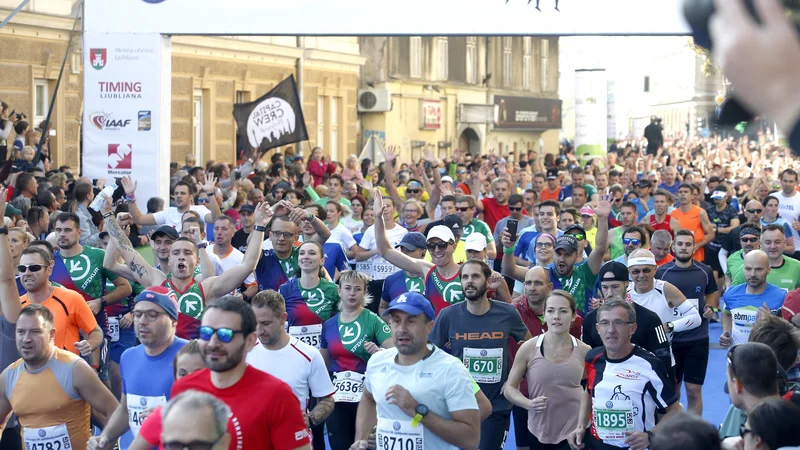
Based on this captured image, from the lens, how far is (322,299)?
8.40 meters

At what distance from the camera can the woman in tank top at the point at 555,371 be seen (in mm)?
7254

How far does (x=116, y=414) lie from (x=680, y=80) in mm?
49451

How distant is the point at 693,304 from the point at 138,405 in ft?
17.4

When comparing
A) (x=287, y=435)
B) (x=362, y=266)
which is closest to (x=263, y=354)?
(x=287, y=435)

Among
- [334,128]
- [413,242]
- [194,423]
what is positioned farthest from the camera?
[334,128]

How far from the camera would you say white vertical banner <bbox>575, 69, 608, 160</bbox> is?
37062 mm

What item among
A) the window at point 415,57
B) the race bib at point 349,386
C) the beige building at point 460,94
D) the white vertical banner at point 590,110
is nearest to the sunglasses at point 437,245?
the race bib at point 349,386

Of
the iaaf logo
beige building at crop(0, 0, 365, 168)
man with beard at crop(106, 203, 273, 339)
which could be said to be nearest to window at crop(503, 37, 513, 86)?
beige building at crop(0, 0, 365, 168)

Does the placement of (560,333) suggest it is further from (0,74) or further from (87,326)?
(0,74)

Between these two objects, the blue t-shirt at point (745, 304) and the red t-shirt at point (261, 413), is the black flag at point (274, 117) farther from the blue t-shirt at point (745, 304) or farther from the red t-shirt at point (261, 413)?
the red t-shirt at point (261, 413)

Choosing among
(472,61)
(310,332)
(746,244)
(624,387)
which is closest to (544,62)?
(472,61)

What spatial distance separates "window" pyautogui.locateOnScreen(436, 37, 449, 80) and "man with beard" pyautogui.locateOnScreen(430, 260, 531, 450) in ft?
110

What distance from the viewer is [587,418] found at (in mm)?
6766

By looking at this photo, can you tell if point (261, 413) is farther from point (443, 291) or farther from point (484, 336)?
point (443, 291)
